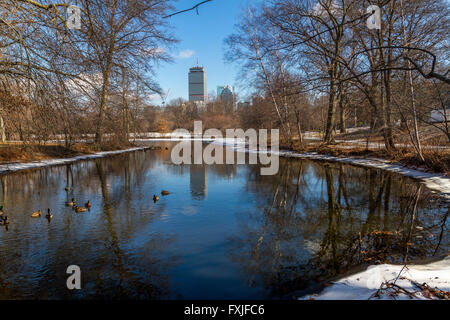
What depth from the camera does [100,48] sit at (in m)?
6.82

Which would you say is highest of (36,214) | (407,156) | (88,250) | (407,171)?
(407,156)

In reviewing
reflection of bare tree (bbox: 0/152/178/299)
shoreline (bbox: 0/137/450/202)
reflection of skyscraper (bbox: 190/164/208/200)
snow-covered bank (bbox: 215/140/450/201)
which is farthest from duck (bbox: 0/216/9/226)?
snow-covered bank (bbox: 215/140/450/201)

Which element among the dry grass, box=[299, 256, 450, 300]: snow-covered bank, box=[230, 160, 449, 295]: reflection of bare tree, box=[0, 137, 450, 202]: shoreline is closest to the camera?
box=[299, 256, 450, 300]: snow-covered bank

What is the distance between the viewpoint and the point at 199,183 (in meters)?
11.1

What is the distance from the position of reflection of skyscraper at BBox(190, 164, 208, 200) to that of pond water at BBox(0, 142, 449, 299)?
0.34 ft

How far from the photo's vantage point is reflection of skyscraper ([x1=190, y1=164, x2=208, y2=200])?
918 centimetres

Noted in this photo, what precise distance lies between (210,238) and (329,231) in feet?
7.39

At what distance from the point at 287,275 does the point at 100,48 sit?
6.12 metres

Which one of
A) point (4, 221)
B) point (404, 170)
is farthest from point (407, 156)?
point (4, 221)

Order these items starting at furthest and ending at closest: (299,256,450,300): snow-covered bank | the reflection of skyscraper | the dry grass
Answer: the dry grass < the reflection of skyscraper < (299,256,450,300): snow-covered bank

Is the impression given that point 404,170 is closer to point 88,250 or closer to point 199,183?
point 199,183

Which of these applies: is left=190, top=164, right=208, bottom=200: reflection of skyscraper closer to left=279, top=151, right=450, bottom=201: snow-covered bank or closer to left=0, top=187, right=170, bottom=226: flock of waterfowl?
left=0, top=187, right=170, bottom=226: flock of waterfowl

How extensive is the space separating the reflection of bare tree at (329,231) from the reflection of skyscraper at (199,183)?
5.70 ft
